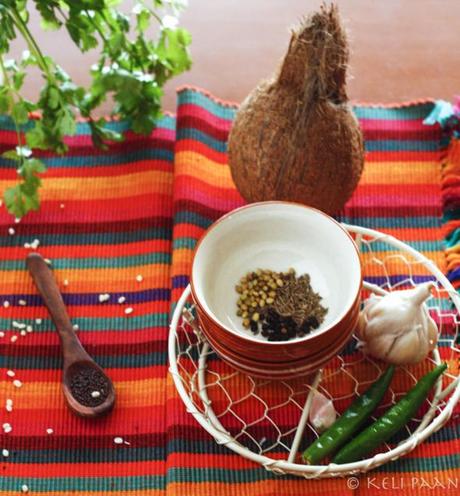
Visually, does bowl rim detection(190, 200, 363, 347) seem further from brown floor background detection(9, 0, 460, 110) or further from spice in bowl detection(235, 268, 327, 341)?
brown floor background detection(9, 0, 460, 110)

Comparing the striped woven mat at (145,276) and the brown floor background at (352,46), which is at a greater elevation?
the brown floor background at (352,46)

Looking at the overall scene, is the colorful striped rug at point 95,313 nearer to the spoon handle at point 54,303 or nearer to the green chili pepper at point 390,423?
the spoon handle at point 54,303

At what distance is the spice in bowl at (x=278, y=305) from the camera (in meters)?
A: 0.84

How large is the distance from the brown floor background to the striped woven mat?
54 millimetres

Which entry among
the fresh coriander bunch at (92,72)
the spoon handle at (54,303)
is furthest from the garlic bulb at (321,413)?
the fresh coriander bunch at (92,72)

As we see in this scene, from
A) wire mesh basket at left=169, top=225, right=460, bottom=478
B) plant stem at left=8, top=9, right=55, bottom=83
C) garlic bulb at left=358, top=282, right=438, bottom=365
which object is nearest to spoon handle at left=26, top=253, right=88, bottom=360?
wire mesh basket at left=169, top=225, right=460, bottom=478

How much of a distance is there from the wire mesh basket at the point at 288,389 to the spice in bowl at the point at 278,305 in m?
0.07

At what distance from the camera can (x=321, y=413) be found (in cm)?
84

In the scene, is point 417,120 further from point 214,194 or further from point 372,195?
point 214,194

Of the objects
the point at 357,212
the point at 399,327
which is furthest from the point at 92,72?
the point at 399,327

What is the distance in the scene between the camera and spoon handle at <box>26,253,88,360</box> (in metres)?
0.91

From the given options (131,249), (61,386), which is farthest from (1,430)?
(131,249)

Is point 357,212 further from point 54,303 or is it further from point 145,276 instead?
point 54,303

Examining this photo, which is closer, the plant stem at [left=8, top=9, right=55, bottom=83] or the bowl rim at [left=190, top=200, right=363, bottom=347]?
the bowl rim at [left=190, top=200, right=363, bottom=347]
